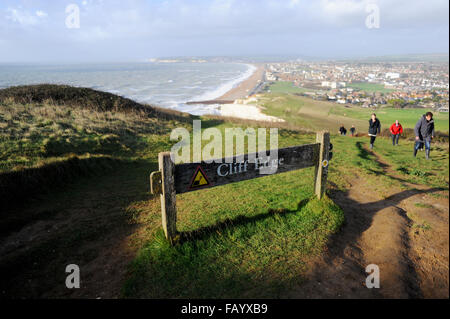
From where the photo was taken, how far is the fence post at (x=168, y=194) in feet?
14.2

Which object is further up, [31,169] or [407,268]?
[31,169]

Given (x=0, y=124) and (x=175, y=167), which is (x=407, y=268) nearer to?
(x=175, y=167)

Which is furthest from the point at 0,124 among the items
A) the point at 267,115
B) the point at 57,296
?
the point at 267,115

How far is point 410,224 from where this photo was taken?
18.7 ft

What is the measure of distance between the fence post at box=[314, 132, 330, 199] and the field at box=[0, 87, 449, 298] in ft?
0.95

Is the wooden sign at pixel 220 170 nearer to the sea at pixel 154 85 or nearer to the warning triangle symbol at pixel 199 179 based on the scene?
the warning triangle symbol at pixel 199 179

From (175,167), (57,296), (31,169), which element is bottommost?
(57,296)

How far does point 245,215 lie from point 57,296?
3.61 metres

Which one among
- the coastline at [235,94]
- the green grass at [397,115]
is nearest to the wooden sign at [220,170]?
the green grass at [397,115]

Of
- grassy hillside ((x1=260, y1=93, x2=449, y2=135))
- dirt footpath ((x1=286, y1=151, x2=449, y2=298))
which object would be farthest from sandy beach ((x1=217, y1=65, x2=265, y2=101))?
dirt footpath ((x1=286, y1=151, x2=449, y2=298))

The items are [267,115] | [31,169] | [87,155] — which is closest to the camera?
[31,169]

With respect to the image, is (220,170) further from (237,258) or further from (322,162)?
(322,162)

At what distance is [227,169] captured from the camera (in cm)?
504

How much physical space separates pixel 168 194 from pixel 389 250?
12.9 ft
